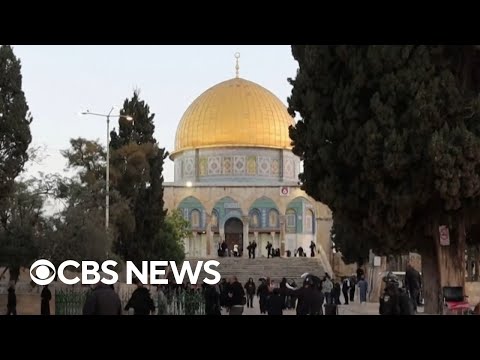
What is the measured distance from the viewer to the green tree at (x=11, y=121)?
2058cm

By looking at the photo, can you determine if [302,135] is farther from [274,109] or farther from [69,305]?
[274,109]

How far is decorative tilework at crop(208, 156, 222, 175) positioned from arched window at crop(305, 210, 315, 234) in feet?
20.7

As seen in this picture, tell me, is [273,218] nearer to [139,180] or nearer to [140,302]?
[139,180]

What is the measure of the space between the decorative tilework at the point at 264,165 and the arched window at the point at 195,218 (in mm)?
4984

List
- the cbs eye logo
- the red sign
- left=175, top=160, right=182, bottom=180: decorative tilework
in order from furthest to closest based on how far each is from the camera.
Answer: left=175, top=160, right=182, bottom=180: decorative tilework → the cbs eye logo → the red sign

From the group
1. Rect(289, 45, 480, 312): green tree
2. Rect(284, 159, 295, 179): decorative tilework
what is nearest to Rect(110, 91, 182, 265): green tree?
Rect(289, 45, 480, 312): green tree

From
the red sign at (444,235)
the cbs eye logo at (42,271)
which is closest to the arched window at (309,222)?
the cbs eye logo at (42,271)

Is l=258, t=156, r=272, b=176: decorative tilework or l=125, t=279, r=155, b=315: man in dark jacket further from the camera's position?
l=258, t=156, r=272, b=176: decorative tilework

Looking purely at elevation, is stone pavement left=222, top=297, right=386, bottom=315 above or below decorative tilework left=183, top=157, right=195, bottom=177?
below

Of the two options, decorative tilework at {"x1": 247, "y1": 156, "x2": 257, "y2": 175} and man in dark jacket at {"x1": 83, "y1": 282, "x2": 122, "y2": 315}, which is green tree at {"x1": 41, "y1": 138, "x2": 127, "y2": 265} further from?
decorative tilework at {"x1": 247, "y1": 156, "x2": 257, "y2": 175}

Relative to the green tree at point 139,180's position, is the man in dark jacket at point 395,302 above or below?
below

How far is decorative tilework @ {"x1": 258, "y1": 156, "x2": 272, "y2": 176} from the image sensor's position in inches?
2137

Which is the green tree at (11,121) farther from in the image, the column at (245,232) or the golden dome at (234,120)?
the golden dome at (234,120)
